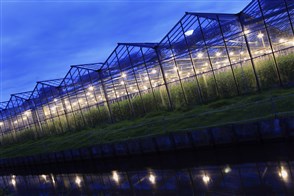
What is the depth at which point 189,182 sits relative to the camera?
35.1 ft

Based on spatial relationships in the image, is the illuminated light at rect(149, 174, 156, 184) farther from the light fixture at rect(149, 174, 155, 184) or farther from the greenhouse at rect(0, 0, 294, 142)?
the greenhouse at rect(0, 0, 294, 142)

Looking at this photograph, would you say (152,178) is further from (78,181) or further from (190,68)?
(190,68)

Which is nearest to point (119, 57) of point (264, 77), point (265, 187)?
point (264, 77)

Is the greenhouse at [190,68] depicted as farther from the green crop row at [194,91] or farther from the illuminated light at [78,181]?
the illuminated light at [78,181]

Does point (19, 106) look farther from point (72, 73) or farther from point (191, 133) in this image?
point (191, 133)

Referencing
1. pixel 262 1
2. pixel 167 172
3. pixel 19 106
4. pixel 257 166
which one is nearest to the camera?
pixel 257 166

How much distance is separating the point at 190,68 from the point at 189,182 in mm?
16561

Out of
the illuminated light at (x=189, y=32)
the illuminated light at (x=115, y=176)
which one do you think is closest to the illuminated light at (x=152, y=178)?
the illuminated light at (x=115, y=176)

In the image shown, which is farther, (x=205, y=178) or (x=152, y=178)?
(x=152, y=178)

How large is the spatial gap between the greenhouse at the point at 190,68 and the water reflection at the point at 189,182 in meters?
13.0

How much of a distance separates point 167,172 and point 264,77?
13.6m

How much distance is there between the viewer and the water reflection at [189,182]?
29.0 feet

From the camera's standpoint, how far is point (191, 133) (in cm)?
1534

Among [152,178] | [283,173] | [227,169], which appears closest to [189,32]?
[152,178]
